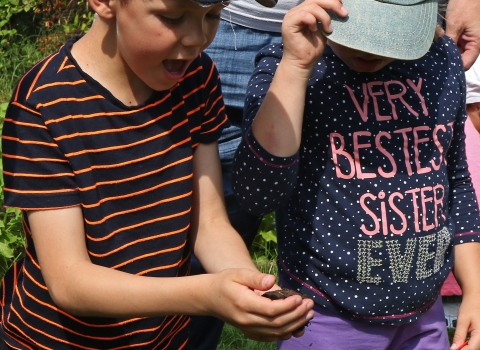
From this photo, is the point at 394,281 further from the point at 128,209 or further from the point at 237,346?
the point at 237,346

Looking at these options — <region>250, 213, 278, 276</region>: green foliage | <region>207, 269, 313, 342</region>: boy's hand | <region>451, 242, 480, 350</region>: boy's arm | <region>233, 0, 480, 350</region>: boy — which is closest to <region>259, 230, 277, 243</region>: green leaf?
<region>250, 213, 278, 276</region>: green foliage

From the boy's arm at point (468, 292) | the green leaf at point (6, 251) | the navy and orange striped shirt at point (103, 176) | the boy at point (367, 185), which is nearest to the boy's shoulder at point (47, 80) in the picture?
the navy and orange striped shirt at point (103, 176)

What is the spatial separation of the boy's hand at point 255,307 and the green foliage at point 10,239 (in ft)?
7.63

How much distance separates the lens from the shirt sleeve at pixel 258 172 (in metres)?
2.29

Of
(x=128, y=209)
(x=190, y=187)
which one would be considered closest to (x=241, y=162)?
(x=190, y=187)

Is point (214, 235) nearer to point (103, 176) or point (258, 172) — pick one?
point (258, 172)

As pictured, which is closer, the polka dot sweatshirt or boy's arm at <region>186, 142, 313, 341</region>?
boy's arm at <region>186, 142, 313, 341</region>

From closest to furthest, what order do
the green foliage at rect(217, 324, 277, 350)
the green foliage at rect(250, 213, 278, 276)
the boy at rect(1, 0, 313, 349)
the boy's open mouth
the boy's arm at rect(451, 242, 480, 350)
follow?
the boy at rect(1, 0, 313, 349) → the boy's open mouth → the boy's arm at rect(451, 242, 480, 350) → the green foliage at rect(217, 324, 277, 350) → the green foliage at rect(250, 213, 278, 276)

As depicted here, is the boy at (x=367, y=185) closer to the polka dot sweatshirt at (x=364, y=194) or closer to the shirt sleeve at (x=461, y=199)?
the polka dot sweatshirt at (x=364, y=194)

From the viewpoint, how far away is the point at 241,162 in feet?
7.72

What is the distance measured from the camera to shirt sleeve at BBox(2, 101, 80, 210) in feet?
6.78

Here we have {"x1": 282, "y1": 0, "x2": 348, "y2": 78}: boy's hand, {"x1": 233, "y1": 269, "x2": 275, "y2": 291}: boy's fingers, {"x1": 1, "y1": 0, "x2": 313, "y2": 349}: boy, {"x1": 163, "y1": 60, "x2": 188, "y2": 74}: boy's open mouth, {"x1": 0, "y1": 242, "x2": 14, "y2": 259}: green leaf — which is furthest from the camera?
{"x1": 0, "y1": 242, "x2": 14, "y2": 259}: green leaf

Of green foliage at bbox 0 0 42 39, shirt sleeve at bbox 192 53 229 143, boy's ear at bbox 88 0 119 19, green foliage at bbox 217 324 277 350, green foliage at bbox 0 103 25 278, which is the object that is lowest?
green foliage at bbox 217 324 277 350

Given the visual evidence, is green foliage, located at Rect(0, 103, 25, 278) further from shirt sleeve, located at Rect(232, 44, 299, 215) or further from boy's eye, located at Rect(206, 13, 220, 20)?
boy's eye, located at Rect(206, 13, 220, 20)
